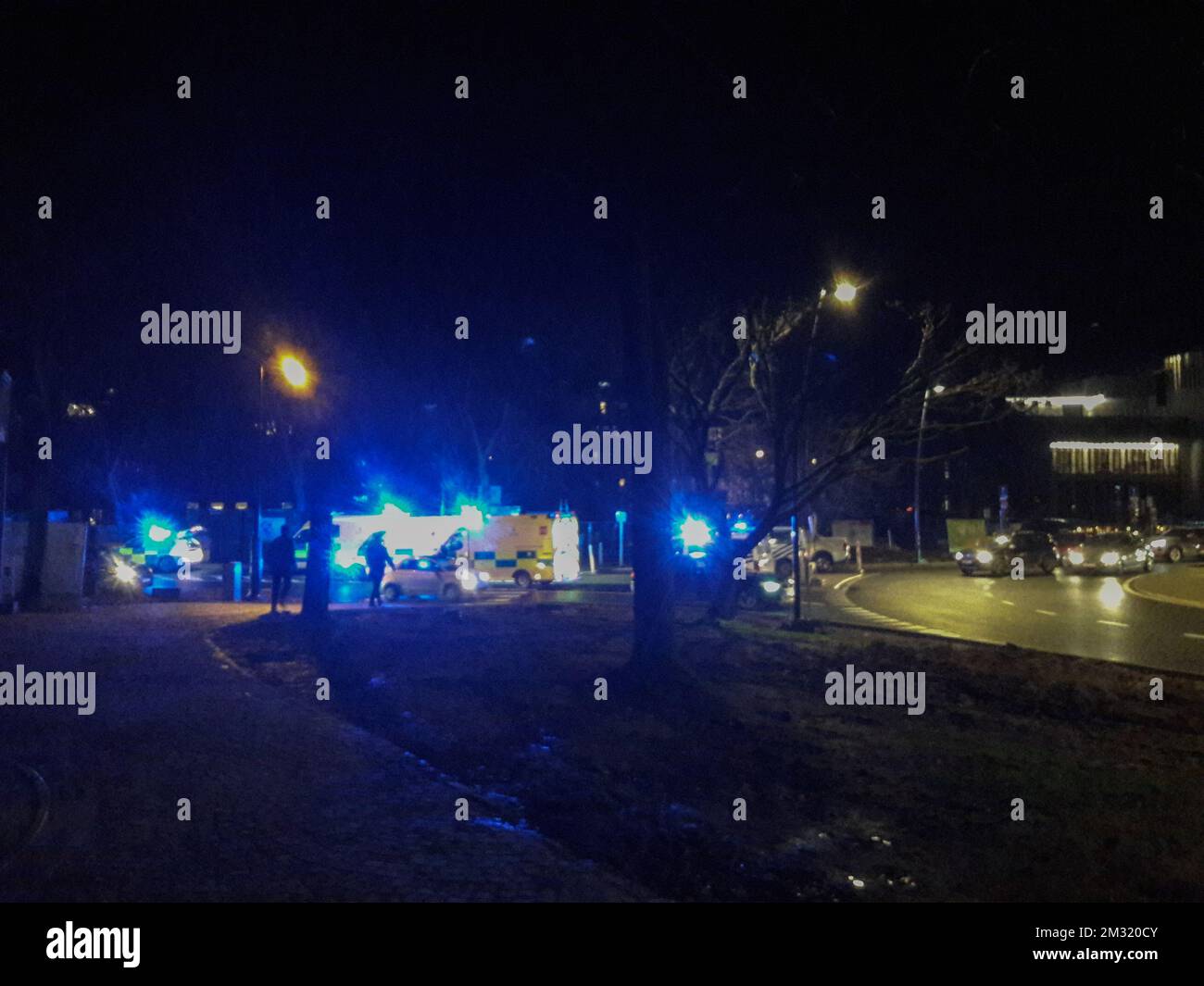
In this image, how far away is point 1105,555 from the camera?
138ft

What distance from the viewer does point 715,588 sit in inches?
776

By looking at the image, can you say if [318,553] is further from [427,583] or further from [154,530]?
[154,530]

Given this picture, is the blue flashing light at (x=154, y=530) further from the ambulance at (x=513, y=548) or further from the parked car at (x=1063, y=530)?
the parked car at (x=1063, y=530)

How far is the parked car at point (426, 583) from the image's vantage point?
28094 millimetres

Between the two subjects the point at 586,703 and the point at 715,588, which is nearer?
the point at 586,703

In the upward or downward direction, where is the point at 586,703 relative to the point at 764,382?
downward

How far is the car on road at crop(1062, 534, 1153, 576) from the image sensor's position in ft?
137

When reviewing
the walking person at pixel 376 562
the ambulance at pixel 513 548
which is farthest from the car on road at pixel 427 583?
the walking person at pixel 376 562

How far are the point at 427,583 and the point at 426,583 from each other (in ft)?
0.09
